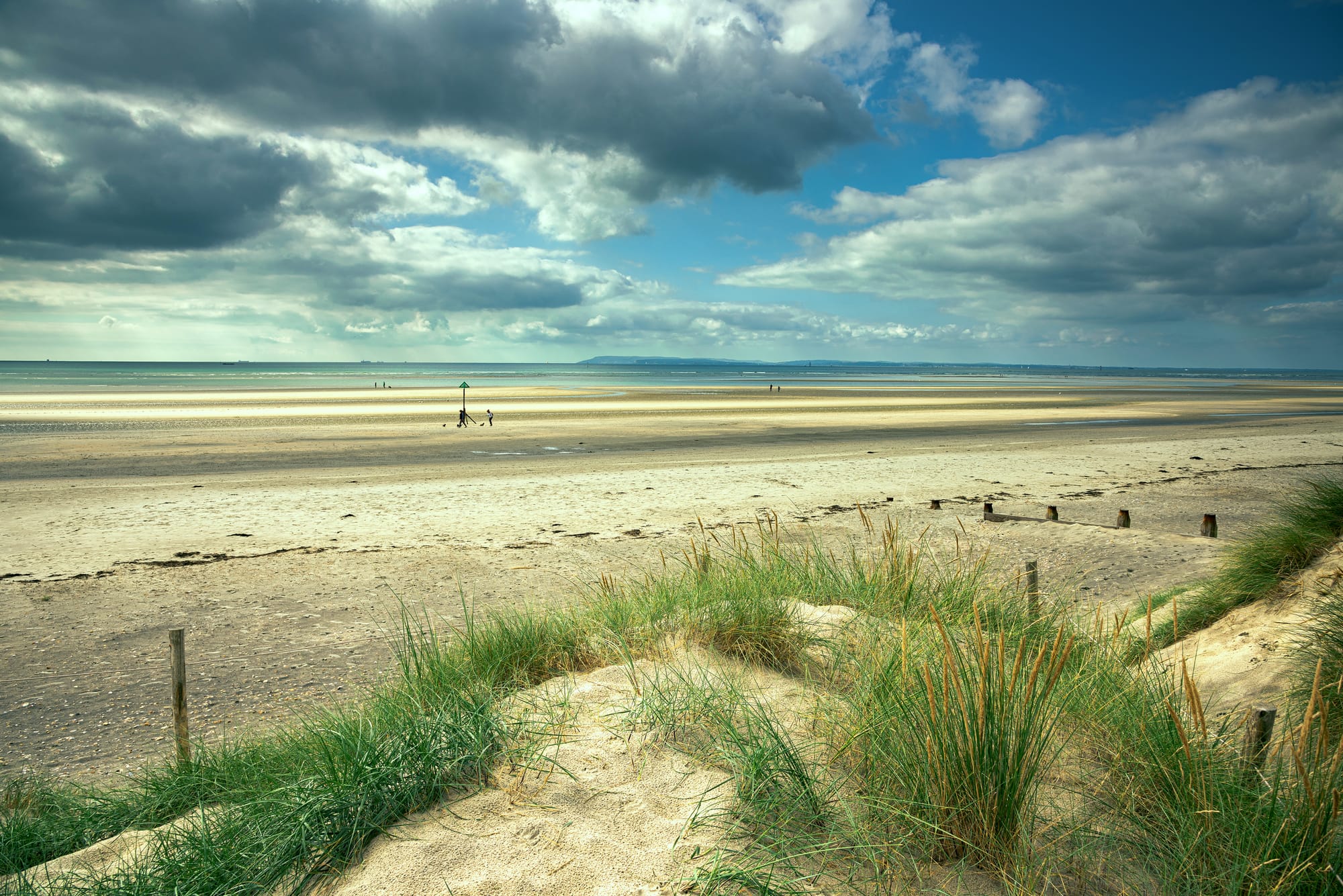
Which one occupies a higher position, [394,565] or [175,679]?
[175,679]

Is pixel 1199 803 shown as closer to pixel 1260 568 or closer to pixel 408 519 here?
pixel 1260 568

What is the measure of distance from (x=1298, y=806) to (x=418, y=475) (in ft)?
57.4

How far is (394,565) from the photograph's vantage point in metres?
9.98

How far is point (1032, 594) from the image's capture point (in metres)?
5.23

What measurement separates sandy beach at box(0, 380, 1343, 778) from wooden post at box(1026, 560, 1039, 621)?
0.15 meters

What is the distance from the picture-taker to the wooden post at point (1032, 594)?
5094 millimetres

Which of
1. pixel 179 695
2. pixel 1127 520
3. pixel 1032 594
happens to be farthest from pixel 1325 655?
pixel 1127 520

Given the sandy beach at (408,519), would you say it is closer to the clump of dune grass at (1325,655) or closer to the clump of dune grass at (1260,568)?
the clump of dune grass at (1260,568)

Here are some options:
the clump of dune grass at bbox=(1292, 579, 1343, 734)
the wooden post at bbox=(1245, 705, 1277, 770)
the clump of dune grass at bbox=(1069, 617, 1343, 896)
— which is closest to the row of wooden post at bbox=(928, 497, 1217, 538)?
the clump of dune grass at bbox=(1292, 579, 1343, 734)

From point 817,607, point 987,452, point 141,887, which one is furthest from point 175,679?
point 987,452

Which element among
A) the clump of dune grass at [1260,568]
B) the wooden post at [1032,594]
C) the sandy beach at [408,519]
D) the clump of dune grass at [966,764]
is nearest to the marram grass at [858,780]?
the clump of dune grass at [966,764]

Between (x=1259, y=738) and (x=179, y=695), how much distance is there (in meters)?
5.34

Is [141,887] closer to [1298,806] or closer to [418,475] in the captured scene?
[1298,806]

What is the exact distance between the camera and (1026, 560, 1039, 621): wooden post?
509 centimetres
